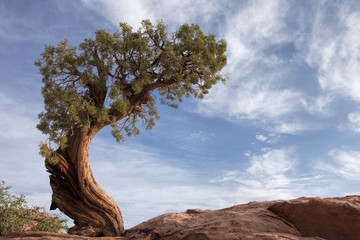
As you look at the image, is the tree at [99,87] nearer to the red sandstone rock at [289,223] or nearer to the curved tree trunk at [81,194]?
the curved tree trunk at [81,194]

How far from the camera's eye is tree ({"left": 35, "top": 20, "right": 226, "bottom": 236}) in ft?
55.7

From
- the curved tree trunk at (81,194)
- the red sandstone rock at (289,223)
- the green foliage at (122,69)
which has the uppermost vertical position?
the green foliage at (122,69)

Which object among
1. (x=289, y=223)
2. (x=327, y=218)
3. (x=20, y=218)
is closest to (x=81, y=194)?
(x=20, y=218)

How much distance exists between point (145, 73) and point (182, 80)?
2870 millimetres

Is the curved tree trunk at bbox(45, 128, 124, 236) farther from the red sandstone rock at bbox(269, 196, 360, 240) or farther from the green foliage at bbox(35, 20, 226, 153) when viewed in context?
the red sandstone rock at bbox(269, 196, 360, 240)

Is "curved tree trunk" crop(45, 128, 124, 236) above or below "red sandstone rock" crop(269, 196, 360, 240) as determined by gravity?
above

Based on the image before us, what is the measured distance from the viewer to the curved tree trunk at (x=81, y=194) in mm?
17094

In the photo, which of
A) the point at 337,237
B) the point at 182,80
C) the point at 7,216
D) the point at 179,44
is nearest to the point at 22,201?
the point at 7,216

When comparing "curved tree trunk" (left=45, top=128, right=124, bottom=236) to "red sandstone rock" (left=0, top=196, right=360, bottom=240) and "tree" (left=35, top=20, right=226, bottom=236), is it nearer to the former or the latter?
"tree" (left=35, top=20, right=226, bottom=236)

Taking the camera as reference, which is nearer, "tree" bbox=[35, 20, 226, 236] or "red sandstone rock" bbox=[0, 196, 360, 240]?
"red sandstone rock" bbox=[0, 196, 360, 240]

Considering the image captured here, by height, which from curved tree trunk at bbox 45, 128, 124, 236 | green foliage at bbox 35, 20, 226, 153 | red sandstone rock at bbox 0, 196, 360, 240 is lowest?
red sandstone rock at bbox 0, 196, 360, 240

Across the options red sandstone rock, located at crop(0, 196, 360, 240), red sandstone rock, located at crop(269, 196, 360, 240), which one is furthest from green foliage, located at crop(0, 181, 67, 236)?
red sandstone rock, located at crop(269, 196, 360, 240)

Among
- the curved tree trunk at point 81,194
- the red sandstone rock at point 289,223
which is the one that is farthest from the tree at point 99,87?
the red sandstone rock at point 289,223

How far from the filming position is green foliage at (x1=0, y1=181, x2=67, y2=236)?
17.0 m
